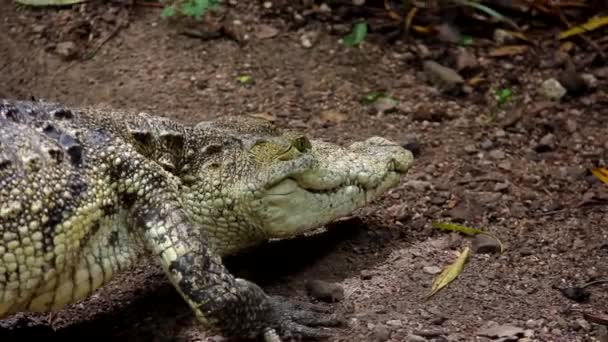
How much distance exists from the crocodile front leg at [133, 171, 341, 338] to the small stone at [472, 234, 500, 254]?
841 mm

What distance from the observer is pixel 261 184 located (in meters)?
3.73

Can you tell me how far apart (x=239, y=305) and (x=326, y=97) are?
2.09 meters

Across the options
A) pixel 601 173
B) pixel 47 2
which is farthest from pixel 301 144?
pixel 47 2

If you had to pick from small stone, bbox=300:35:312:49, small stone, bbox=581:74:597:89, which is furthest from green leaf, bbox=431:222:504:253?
small stone, bbox=300:35:312:49

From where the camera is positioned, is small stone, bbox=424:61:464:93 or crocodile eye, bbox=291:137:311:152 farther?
small stone, bbox=424:61:464:93

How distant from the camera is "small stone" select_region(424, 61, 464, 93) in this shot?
5340 millimetres

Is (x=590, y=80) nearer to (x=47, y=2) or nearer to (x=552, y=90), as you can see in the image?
(x=552, y=90)

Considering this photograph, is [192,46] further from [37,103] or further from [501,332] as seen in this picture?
[501,332]

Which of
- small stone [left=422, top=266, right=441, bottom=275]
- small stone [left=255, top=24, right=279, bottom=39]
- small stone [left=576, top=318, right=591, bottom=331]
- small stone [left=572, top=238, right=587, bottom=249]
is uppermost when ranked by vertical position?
small stone [left=255, top=24, right=279, bottom=39]

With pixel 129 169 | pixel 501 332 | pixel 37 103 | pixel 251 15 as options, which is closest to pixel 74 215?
pixel 129 169

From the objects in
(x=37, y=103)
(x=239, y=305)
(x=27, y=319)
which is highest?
(x=37, y=103)

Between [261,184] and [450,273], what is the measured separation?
87 cm

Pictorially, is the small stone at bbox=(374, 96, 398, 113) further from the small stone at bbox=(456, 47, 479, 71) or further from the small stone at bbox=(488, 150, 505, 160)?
the small stone at bbox=(488, 150, 505, 160)

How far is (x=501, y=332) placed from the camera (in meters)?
3.45
